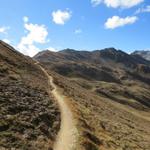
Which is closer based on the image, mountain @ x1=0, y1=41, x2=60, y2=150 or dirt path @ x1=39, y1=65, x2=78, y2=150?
mountain @ x1=0, y1=41, x2=60, y2=150

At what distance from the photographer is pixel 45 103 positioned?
4588cm

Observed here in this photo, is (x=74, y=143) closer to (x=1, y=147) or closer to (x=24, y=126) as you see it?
(x=24, y=126)

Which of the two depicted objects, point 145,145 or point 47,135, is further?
point 145,145

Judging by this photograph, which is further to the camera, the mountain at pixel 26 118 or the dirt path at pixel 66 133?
the dirt path at pixel 66 133

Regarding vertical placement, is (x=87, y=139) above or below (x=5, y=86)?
below

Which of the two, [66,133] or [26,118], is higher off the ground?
[26,118]

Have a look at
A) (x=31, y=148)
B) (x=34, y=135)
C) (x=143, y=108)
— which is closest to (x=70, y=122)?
(x=34, y=135)

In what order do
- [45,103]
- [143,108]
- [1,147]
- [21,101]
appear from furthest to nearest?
1. [143,108]
2. [45,103]
3. [21,101]
4. [1,147]

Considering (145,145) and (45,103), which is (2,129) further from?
(145,145)

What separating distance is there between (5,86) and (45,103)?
22.7 feet

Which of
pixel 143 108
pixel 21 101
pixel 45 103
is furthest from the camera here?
pixel 143 108

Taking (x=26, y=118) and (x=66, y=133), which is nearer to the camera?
(x=66, y=133)

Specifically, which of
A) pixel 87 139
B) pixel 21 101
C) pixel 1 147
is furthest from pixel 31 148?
pixel 21 101

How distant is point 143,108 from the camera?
16212cm
